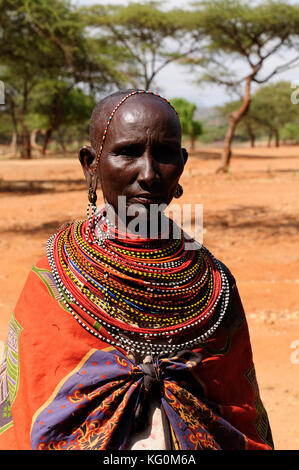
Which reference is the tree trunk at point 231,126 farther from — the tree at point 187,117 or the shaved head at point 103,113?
the shaved head at point 103,113

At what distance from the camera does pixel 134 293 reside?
4.89 ft

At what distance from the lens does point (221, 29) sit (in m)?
20.1

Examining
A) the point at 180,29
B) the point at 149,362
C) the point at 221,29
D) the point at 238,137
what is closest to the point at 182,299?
the point at 149,362

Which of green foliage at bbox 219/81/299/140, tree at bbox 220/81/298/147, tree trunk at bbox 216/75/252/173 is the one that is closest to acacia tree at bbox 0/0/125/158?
tree trunk at bbox 216/75/252/173

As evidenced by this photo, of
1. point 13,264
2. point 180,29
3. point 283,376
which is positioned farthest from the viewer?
point 180,29

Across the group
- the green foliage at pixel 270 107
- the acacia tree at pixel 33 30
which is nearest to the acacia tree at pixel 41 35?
the acacia tree at pixel 33 30

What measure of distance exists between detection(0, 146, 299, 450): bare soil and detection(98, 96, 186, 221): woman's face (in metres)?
2.55

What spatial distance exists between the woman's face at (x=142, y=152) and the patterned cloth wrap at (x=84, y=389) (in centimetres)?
37

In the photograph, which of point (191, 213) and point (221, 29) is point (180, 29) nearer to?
point (221, 29)

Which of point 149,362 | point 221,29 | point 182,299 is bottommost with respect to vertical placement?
point 149,362

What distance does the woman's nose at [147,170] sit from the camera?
1.43m

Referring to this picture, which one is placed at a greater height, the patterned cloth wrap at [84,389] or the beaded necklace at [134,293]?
the beaded necklace at [134,293]

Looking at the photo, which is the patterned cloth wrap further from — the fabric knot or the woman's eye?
the woman's eye
